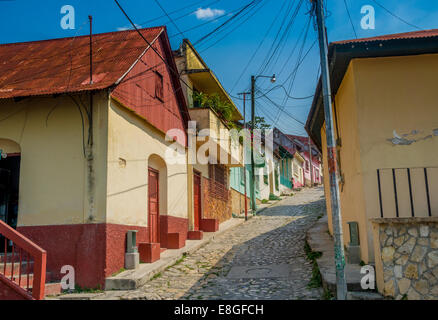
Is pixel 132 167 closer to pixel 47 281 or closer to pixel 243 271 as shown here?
pixel 47 281

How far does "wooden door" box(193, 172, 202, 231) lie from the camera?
16859 millimetres

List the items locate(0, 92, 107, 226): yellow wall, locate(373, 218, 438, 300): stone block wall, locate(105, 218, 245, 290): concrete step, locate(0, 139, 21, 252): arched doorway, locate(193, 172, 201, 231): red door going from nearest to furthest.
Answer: locate(373, 218, 438, 300): stone block wall
locate(105, 218, 245, 290): concrete step
locate(0, 92, 107, 226): yellow wall
locate(0, 139, 21, 252): arched doorway
locate(193, 172, 201, 231): red door

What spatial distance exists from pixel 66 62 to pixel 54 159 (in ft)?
10.2

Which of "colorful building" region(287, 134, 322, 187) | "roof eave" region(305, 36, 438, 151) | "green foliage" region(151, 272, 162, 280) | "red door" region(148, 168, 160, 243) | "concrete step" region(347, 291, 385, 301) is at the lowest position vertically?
"concrete step" region(347, 291, 385, 301)

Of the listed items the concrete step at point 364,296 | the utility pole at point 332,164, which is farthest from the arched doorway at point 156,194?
the concrete step at point 364,296

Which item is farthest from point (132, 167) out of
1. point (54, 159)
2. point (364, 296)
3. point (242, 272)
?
point (364, 296)

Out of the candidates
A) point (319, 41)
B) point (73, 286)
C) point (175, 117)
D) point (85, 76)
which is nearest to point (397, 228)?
point (319, 41)

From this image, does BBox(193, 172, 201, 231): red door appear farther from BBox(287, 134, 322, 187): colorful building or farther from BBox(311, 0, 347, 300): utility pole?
BBox(287, 134, 322, 187): colorful building

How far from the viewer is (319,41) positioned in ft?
26.0

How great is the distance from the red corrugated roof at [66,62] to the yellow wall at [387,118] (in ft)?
17.7

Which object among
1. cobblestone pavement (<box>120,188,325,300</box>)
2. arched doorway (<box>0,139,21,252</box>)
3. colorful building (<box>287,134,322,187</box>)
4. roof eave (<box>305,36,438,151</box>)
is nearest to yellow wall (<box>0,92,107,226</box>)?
arched doorway (<box>0,139,21,252</box>)

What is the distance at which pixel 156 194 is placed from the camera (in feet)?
44.2

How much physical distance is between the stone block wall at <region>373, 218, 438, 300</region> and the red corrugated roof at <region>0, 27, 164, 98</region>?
6.51 meters

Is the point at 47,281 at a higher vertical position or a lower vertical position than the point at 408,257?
lower
